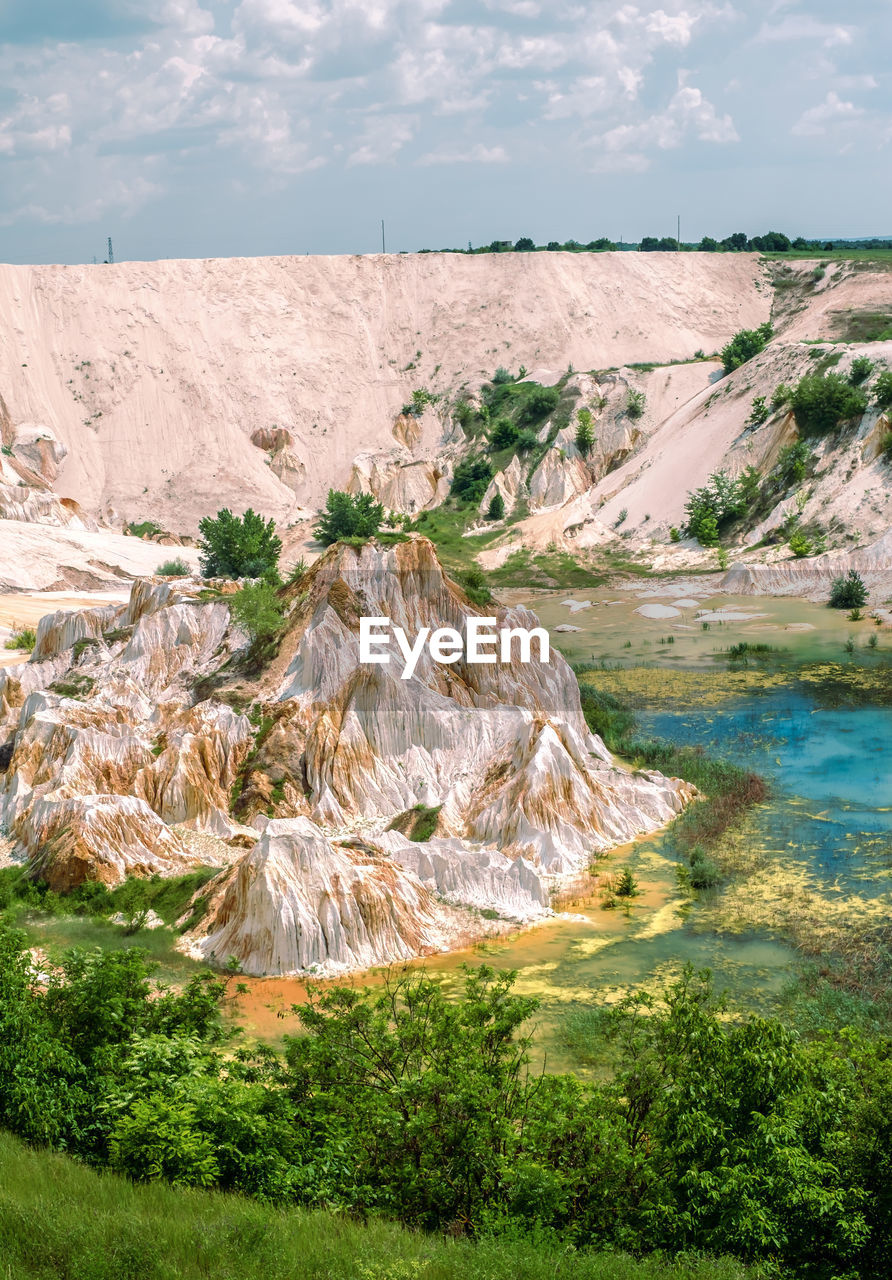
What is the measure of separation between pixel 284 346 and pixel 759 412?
3264 cm

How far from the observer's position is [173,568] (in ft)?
161

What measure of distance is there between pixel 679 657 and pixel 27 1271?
104 feet

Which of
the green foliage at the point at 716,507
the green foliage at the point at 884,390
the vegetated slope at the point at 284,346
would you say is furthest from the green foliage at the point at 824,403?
the vegetated slope at the point at 284,346

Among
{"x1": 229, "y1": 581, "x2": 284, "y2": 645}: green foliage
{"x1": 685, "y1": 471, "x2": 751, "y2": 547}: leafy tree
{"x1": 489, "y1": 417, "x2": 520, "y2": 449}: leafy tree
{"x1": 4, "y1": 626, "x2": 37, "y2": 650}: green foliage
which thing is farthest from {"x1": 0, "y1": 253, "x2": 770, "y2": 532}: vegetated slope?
{"x1": 229, "y1": 581, "x2": 284, "y2": 645}: green foliage

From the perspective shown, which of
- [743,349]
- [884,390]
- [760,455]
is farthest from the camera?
[743,349]

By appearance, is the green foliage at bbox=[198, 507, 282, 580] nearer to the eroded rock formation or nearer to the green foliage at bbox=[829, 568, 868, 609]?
the eroded rock formation

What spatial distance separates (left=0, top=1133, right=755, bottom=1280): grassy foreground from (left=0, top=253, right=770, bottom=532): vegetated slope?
56147 mm

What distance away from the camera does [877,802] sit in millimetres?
21891

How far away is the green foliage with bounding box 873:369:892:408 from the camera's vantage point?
5081cm

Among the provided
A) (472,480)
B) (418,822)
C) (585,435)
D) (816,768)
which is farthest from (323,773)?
(585,435)

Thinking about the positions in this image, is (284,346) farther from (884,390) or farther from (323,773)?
(323,773)

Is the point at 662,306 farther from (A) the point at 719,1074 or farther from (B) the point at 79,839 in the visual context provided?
(A) the point at 719,1074

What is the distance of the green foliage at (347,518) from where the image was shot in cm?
5622

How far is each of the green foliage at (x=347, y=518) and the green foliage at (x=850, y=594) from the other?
21474 millimetres
